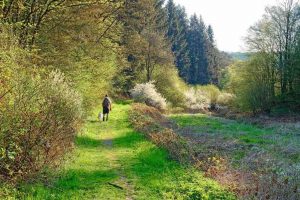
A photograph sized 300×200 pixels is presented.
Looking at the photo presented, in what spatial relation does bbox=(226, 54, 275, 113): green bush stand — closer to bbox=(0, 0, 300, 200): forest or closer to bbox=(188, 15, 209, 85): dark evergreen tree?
bbox=(0, 0, 300, 200): forest

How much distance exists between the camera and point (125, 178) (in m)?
12.2

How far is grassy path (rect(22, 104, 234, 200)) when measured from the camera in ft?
34.0

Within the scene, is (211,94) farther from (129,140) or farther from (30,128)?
(30,128)

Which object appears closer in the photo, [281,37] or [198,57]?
[281,37]

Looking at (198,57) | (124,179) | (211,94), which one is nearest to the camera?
(124,179)

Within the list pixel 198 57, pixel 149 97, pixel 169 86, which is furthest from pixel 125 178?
pixel 198 57

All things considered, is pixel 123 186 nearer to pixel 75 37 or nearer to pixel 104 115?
pixel 75 37

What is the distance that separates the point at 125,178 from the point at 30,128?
3193 mm

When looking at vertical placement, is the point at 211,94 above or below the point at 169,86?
below

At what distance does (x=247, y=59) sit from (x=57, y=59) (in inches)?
1364

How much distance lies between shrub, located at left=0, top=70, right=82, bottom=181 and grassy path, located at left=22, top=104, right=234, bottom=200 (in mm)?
711

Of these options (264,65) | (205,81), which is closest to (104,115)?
(264,65)

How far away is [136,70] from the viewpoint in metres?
59.7

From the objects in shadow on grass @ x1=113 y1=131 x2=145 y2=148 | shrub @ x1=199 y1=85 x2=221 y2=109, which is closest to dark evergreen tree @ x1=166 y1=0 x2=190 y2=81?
shrub @ x1=199 y1=85 x2=221 y2=109
